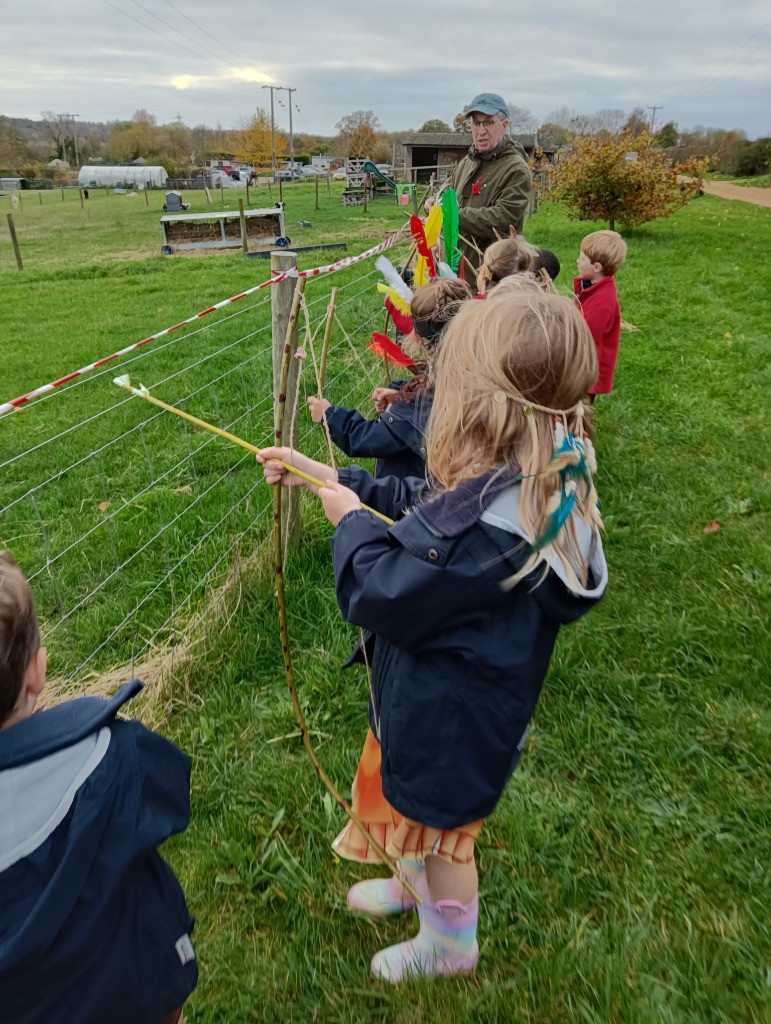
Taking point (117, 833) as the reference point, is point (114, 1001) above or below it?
below

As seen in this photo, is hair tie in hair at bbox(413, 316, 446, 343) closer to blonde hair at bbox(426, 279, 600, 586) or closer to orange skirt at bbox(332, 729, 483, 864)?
blonde hair at bbox(426, 279, 600, 586)

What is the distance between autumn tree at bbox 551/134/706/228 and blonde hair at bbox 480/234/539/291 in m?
13.3

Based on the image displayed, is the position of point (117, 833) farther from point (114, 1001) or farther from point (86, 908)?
point (114, 1001)

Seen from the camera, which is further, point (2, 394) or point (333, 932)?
point (2, 394)

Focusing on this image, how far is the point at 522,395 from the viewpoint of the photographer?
128cm

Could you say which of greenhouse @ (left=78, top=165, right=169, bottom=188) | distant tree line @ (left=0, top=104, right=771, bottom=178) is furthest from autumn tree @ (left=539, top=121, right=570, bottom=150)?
greenhouse @ (left=78, top=165, right=169, bottom=188)

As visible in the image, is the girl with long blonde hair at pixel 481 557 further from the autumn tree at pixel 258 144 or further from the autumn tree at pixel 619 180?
the autumn tree at pixel 258 144

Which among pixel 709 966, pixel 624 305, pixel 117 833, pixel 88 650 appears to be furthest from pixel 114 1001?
pixel 624 305

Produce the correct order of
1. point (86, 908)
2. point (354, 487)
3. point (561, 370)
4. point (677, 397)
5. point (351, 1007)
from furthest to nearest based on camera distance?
point (677, 397) < point (354, 487) < point (351, 1007) < point (561, 370) < point (86, 908)

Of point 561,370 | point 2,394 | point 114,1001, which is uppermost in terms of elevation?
point 561,370

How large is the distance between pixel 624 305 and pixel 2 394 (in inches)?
290

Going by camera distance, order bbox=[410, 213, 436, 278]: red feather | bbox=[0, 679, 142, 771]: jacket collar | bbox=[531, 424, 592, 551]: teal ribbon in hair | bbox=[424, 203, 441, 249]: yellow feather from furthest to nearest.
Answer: bbox=[424, 203, 441, 249]: yellow feather, bbox=[410, 213, 436, 278]: red feather, bbox=[531, 424, 592, 551]: teal ribbon in hair, bbox=[0, 679, 142, 771]: jacket collar

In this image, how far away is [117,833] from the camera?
1.01 m

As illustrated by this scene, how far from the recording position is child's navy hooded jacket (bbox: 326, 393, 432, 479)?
2.22 m
